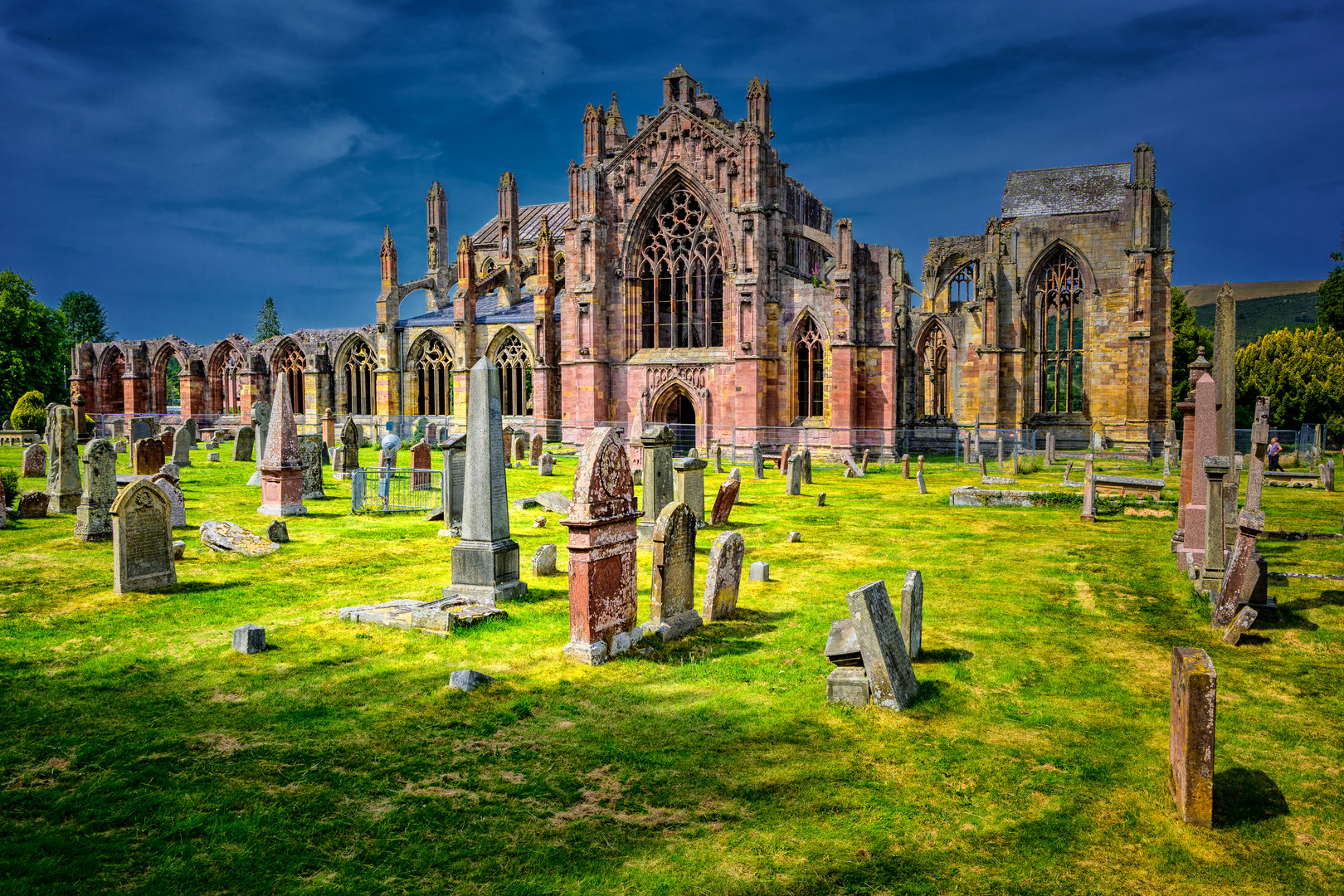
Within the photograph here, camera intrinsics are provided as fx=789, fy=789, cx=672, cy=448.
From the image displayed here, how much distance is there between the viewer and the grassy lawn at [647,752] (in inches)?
160

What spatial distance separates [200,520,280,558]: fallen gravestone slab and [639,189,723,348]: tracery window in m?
22.7

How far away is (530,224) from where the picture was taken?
174ft

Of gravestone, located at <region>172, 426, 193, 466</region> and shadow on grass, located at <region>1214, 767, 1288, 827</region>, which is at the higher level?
gravestone, located at <region>172, 426, 193, 466</region>

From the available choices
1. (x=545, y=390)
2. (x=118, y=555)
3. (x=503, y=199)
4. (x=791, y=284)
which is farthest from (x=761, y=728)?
(x=503, y=199)

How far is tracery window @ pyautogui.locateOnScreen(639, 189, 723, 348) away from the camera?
106 ft

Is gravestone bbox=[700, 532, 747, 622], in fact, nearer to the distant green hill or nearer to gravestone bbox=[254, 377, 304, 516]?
gravestone bbox=[254, 377, 304, 516]

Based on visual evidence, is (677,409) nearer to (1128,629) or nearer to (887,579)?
(887,579)

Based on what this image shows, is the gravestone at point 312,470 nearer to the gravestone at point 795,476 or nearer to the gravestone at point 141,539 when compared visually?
the gravestone at point 141,539

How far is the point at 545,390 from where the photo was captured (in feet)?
120

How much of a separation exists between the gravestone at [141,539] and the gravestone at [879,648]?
8098mm

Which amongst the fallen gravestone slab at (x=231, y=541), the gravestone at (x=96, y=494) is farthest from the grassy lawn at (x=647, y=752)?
the gravestone at (x=96, y=494)

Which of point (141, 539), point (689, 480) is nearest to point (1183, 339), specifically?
point (689, 480)

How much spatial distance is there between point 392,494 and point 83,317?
80.6m

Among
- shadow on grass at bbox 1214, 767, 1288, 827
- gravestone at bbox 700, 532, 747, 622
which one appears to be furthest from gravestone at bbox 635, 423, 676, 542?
shadow on grass at bbox 1214, 767, 1288, 827
